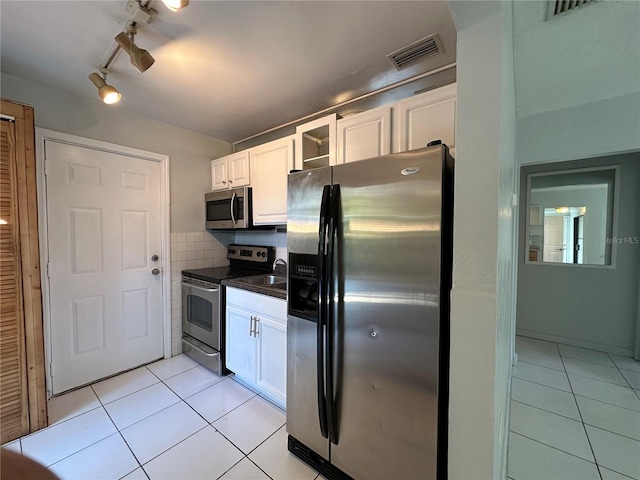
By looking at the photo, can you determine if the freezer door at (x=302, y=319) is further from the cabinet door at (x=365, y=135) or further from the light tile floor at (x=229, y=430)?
the cabinet door at (x=365, y=135)

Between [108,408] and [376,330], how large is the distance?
83.3 inches

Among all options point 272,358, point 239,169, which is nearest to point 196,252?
point 239,169

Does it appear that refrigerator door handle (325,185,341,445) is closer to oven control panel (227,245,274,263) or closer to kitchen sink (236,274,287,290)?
kitchen sink (236,274,287,290)

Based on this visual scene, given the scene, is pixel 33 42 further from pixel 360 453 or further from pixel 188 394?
pixel 360 453

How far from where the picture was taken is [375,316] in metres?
1.20

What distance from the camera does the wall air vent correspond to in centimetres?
120

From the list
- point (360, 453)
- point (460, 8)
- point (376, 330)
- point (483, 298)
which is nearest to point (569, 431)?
point (360, 453)

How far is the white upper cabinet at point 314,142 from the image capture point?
1906 millimetres

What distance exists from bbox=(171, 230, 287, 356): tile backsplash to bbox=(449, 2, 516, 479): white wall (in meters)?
1.98

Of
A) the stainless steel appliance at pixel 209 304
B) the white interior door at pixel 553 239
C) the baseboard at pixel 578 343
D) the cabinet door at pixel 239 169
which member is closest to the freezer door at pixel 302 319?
the stainless steel appliance at pixel 209 304

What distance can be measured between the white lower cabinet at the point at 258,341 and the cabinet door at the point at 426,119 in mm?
1307

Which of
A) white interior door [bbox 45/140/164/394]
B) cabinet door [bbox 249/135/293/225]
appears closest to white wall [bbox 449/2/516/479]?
cabinet door [bbox 249/135/293/225]

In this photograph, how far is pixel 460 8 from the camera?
722mm

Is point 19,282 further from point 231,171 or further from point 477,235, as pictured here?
point 477,235
